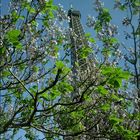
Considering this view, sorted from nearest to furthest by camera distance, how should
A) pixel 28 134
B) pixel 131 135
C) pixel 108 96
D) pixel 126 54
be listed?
pixel 131 135 → pixel 108 96 → pixel 28 134 → pixel 126 54

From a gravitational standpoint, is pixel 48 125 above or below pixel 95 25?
below

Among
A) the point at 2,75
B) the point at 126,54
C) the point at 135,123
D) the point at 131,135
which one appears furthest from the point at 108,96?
the point at 126,54

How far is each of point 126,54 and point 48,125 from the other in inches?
290

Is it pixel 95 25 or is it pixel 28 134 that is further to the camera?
pixel 95 25

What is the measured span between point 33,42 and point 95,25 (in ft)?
20.2

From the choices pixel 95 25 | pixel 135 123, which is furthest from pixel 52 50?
pixel 135 123

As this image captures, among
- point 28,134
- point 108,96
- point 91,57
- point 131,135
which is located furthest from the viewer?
point 91,57

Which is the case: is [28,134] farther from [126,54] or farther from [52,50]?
[126,54]

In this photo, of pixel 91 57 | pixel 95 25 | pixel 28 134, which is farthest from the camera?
pixel 95 25

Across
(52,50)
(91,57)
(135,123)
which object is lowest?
(135,123)

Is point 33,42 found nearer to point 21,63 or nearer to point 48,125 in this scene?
point 21,63

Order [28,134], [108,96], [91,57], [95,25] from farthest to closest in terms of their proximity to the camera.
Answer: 1. [95,25]
2. [91,57]
3. [28,134]
4. [108,96]

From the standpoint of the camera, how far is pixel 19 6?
30.8ft

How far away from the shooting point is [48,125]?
10.1m
